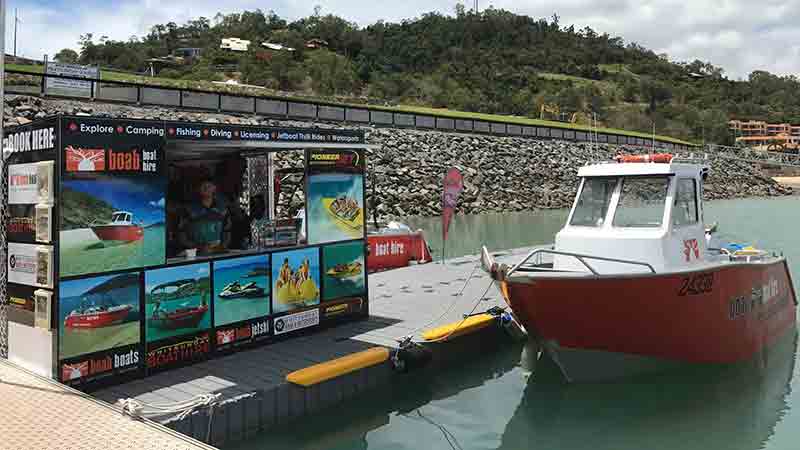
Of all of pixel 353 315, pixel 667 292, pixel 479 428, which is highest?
pixel 667 292

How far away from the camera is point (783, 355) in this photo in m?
13.2

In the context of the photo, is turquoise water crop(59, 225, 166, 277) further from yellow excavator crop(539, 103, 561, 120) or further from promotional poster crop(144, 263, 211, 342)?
yellow excavator crop(539, 103, 561, 120)

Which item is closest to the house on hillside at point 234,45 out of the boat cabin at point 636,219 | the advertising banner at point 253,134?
the advertising banner at point 253,134

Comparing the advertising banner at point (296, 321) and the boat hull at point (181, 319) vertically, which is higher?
the boat hull at point (181, 319)

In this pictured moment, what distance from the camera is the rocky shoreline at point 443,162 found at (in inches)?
1210

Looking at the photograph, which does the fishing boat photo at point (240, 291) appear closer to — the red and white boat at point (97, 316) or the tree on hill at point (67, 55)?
the red and white boat at point (97, 316)

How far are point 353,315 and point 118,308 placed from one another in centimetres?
436

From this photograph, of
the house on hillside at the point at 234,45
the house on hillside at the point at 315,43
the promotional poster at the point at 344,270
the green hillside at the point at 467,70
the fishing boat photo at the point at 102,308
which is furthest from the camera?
the house on hillside at the point at 315,43

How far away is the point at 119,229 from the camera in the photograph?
26.2 ft

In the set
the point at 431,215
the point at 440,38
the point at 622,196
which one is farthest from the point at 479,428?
the point at 440,38

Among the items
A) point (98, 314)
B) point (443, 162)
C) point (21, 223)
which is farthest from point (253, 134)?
point (443, 162)

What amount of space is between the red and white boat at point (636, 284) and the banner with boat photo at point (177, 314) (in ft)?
13.5

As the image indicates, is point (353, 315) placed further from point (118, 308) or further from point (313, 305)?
point (118, 308)

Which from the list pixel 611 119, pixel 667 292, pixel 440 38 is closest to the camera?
pixel 667 292
